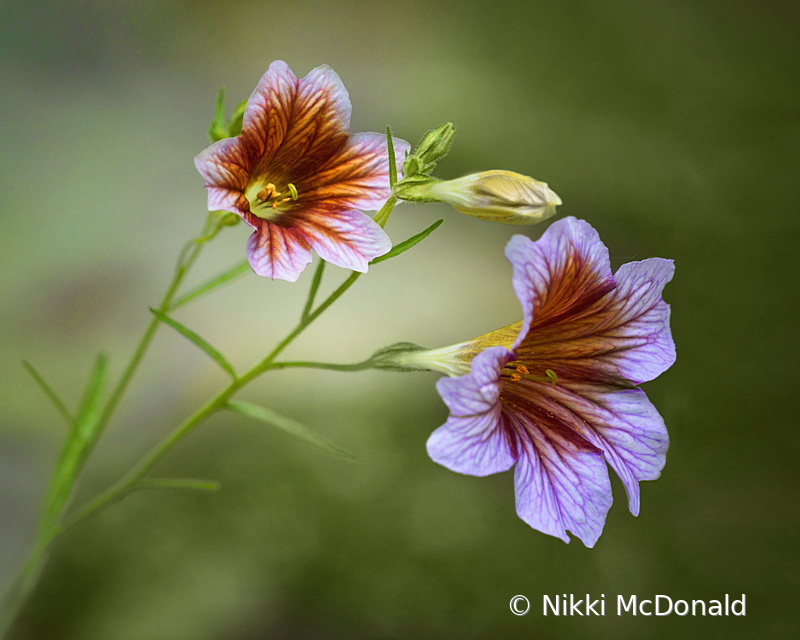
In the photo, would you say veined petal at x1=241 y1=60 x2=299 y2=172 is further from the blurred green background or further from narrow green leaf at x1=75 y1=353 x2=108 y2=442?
the blurred green background

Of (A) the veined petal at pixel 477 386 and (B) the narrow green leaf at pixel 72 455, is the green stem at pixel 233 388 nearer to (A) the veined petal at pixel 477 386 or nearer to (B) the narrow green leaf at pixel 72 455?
(B) the narrow green leaf at pixel 72 455

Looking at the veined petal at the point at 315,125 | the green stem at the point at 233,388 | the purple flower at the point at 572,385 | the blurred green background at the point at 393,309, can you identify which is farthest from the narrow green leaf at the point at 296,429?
the blurred green background at the point at 393,309

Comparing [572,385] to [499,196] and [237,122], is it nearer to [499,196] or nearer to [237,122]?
[499,196]

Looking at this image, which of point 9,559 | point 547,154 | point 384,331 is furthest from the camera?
point 547,154

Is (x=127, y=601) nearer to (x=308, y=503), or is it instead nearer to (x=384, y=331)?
(x=308, y=503)

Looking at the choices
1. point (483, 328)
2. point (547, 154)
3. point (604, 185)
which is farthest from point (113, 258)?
point (604, 185)

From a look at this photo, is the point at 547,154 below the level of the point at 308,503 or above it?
above

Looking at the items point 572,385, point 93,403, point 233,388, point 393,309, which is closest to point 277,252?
point 233,388
